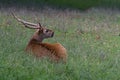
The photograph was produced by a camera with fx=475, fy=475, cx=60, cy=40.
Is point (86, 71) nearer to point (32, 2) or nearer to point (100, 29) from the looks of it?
point (100, 29)

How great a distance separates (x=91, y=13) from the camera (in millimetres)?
23078

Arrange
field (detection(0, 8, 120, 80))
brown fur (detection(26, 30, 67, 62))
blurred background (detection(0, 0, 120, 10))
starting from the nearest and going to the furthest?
1. field (detection(0, 8, 120, 80))
2. brown fur (detection(26, 30, 67, 62))
3. blurred background (detection(0, 0, 120, 10))

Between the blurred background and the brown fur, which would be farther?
the blurred background

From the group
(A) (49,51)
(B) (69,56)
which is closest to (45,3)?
(B) (69,56)

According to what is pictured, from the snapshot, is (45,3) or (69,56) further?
(45,3)

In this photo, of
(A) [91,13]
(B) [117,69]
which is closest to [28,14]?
(A) [91,13]

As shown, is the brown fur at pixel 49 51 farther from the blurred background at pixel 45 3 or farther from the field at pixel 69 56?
the blurred background at pixel 45 3

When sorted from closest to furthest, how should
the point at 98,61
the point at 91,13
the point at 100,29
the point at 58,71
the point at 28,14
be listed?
1. the point at 58,71
2. the point at 98,61
3. the point at 100,29
4. the point at 28,14
5. the point at 91,13

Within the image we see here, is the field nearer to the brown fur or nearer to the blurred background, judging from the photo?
the brown fur

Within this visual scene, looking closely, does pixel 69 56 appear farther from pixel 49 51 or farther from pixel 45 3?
pixel 45 3

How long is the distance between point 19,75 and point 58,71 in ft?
2.65

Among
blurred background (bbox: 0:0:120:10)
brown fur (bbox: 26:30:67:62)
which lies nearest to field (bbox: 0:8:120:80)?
brown fur (bbox: 26:30:67:62)

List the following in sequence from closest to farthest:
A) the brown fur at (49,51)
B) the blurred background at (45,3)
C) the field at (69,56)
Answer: the field at (69,56) < the brown fur at (49,51) < the blurred background at (45,3)

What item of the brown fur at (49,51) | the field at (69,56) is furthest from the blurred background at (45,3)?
the brown fur at (49,51)
